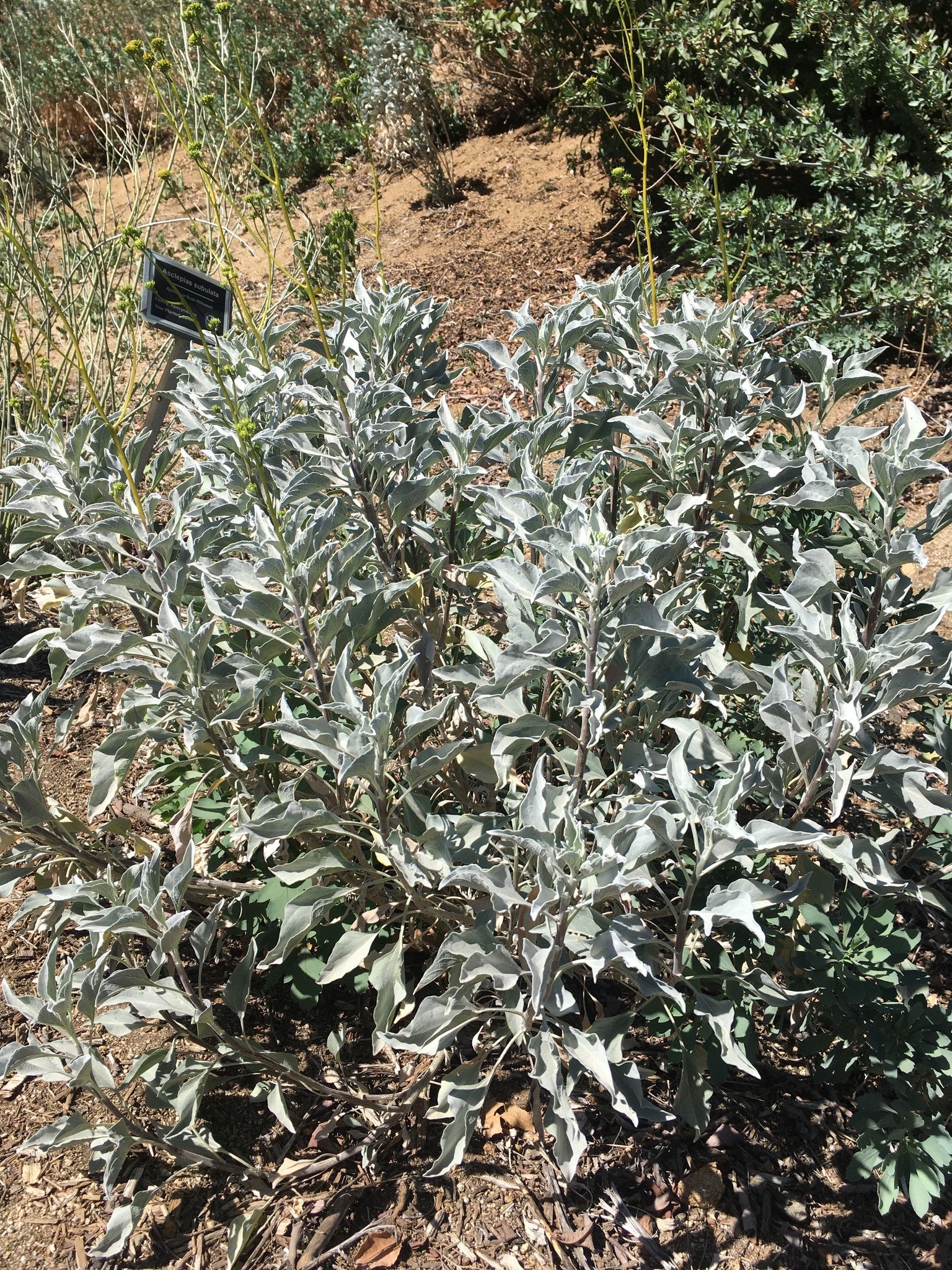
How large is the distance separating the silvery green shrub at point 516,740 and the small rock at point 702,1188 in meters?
0.15

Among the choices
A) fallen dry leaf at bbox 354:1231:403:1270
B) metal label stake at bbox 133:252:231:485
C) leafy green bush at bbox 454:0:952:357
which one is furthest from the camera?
leafy green bush at bbox 454:0:952:357

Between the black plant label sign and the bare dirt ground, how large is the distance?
1.86 meters

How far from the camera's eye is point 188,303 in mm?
3025

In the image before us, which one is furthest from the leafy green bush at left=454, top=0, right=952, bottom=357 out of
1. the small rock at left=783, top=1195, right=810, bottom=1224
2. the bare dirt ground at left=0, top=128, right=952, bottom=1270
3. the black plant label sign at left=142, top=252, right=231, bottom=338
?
the small rock at left=783, top=1195, right=810, bottom=1224

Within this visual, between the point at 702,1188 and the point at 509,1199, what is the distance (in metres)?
0.41

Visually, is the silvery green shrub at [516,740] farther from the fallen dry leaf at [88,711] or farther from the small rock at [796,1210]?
the fallen dry leaf at [88,711]

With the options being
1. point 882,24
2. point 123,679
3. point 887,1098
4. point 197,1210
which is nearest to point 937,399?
point 882,24

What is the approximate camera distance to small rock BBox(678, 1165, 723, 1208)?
215cm

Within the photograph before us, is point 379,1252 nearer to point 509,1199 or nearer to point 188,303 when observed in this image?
point 509,1199

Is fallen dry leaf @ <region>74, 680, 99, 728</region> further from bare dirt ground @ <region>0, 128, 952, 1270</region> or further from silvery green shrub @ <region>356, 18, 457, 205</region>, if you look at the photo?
silvery green shrub @ <region>356, 18, 457, 205</region>

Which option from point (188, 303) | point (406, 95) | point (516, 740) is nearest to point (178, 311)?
point (188, 303)

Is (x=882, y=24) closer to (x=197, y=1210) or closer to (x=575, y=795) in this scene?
(x=575, y=795)

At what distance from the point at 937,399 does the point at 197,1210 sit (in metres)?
4.13

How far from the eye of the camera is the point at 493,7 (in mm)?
6605
